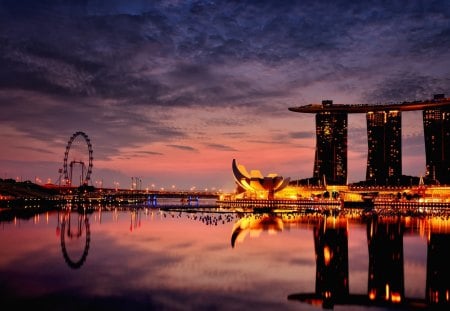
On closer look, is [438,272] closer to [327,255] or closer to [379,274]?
[379,274]

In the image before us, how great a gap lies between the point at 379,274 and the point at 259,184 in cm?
9494

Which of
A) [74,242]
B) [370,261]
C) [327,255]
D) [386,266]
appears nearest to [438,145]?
[327,255]

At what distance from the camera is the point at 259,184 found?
394ft

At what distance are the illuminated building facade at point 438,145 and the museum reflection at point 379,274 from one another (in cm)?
15949

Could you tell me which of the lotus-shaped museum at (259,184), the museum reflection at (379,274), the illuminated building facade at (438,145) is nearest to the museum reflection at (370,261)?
the museum reflection at (379,274)

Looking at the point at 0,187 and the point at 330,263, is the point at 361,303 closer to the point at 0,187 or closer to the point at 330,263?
the point at 330,263

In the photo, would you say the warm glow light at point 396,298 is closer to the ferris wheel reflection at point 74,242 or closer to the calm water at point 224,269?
the calm water at point 224,269

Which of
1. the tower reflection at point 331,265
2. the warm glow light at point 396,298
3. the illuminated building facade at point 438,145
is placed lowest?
the warm glow light at point 396,298

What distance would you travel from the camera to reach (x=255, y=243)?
37.4 meters

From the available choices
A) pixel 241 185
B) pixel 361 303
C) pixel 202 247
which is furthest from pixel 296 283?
pixel 241 185

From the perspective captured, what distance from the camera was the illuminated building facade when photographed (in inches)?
7436

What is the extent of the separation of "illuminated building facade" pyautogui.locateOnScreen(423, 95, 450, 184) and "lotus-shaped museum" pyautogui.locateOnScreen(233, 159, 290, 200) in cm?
9160

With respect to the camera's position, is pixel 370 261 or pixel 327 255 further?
pixel 327 255

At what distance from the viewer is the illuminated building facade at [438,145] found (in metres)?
189
